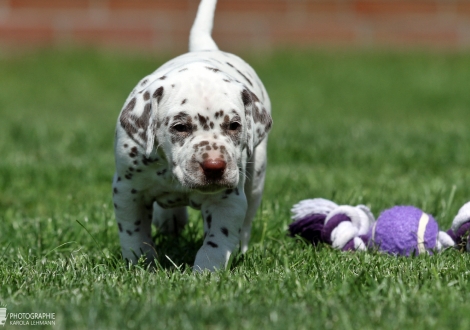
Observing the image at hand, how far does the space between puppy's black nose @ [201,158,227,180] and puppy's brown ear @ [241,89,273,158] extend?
40cm

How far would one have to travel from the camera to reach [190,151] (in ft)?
12.3

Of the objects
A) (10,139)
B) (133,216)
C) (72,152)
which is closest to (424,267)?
(133,216)

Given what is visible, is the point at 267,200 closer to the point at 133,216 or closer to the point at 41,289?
the point at 133,216

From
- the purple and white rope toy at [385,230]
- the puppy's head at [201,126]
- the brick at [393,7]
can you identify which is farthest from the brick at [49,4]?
the puppy's head at [201,126]

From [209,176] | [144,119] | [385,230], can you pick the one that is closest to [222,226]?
[209,176]

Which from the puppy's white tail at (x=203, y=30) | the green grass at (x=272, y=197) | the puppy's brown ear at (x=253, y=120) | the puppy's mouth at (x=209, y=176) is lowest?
the green grass at (x=272, y=197)

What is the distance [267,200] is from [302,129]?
3.09 meters

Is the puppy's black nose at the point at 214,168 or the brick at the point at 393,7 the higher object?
the puppy's black nose at the point at 214,168

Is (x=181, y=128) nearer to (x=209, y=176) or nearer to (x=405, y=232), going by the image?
(x=209, y=176)

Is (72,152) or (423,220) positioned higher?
(423,220)

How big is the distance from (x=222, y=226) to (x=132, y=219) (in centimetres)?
52

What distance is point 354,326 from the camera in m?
2.76

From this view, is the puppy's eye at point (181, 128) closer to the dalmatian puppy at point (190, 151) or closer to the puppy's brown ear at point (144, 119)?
the dalmatian puppy at point (190, 151)

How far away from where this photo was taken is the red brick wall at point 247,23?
14.9m
